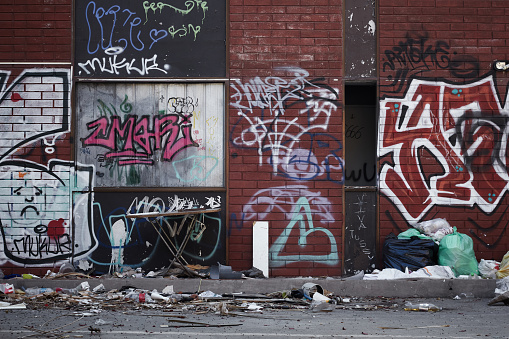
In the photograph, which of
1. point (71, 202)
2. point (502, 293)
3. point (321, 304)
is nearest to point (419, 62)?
point (502, 293)

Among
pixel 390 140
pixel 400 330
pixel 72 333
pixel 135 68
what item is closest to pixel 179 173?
pixel 135 68

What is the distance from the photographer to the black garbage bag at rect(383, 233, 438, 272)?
31.6 feet

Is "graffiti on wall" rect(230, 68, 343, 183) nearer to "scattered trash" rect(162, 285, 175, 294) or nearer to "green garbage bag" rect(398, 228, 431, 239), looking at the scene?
"green garbage bag" rect(398, 228, 431, 239)

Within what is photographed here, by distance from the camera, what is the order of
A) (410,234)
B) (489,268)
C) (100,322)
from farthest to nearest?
(410,234)
(489,268)
(100,322)

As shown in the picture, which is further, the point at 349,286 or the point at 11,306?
the point at 349,286

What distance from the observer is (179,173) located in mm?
10359

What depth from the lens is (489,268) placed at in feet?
32.3

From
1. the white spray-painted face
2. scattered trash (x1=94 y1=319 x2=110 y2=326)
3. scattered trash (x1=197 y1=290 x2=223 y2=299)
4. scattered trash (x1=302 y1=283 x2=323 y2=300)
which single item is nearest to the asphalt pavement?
scattered trash (x1=94 y1=319 x2=110 y2=326)

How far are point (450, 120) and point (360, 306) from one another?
388cm

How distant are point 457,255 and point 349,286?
1.84 metres

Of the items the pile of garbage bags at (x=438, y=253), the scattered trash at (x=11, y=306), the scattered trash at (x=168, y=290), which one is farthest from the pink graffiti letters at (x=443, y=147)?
the scattered trash at (x=11, y=306)

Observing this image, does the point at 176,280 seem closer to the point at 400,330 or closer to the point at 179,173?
the point at 179,173

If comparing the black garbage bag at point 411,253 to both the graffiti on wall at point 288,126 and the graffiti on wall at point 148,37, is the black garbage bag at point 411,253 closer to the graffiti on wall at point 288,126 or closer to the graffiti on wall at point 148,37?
the graffiti on wall at point 288,126

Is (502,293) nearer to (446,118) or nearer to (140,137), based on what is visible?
(446,118)
